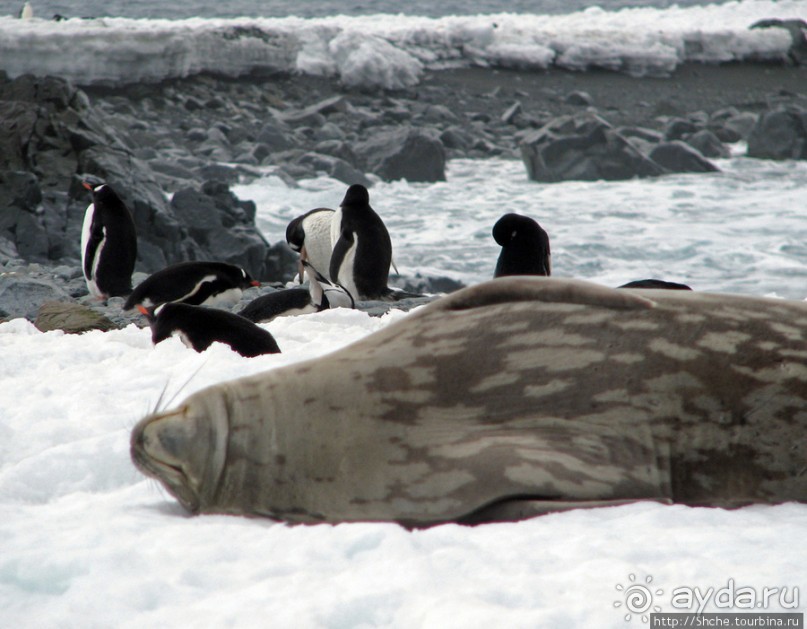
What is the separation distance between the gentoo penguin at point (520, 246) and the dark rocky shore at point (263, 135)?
320cm

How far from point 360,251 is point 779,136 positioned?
12.9m

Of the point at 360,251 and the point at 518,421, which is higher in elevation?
the point at 518,421

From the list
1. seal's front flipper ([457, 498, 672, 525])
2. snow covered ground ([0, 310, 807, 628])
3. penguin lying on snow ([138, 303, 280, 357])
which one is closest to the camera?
snow covered ground ([0, 310, 807, 628])

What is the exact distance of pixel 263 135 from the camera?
18766mm

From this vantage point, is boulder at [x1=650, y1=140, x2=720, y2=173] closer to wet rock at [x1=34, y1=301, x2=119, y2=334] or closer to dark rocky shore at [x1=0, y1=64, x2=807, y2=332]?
dark rocky shore at [x1=0, y1=64, x2=807, y2=332]

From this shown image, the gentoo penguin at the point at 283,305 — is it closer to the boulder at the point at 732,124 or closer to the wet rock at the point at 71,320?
the wet rock at the point at 71,320

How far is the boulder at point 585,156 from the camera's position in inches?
699

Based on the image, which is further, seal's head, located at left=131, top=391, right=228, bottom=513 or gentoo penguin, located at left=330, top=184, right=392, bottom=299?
gentoo penguin, located at left=330, top=184, right=392, bottom=299

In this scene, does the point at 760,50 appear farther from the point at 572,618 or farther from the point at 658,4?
the point at 572,618

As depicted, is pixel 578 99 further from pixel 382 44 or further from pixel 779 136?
pixel 779 136

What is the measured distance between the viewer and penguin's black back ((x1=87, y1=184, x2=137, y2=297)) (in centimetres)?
891

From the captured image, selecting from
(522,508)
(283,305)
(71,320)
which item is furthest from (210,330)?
(522,508)

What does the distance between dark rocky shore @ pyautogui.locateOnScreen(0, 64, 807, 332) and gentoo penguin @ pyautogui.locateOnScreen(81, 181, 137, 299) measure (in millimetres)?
253

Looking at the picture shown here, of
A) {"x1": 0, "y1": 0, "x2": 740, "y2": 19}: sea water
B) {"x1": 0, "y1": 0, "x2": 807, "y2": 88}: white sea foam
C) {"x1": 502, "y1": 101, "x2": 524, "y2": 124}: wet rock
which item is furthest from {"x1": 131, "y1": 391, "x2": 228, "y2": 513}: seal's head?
{"x1": 0, "y1": 0, "x2": 740, "y2": 19}: sea water
